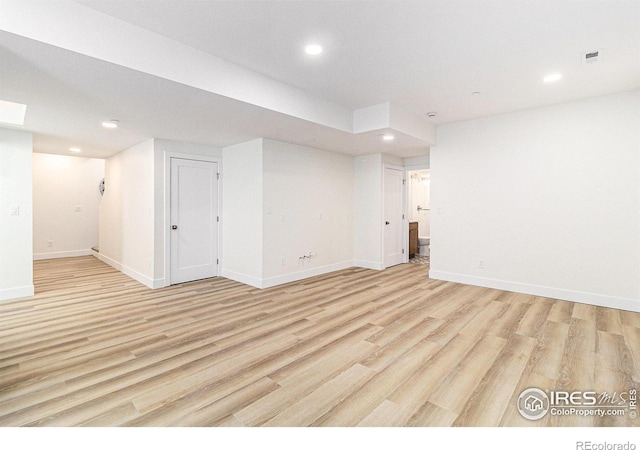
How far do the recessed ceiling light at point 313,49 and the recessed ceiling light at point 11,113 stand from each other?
152 inches

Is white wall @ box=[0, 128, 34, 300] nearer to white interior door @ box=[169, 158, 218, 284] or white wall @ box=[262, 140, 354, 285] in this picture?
white interior door @ box=[169, 158, 218, 284]

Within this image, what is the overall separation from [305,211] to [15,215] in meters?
4.25

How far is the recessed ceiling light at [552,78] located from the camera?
327 cm

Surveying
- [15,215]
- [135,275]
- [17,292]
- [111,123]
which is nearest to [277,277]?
[135,275]

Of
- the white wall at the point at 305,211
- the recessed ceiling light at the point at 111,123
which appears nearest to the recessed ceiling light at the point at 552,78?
the white wall at the point at 305,211

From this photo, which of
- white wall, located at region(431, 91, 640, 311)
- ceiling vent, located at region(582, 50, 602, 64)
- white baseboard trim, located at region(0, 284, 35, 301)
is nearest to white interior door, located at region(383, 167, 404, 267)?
white wall, located at region(431, 91, 640, 311)

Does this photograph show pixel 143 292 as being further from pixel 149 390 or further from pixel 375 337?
pixel 375 337

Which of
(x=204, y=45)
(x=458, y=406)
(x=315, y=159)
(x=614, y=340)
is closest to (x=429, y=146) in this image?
(x=315, y=159)

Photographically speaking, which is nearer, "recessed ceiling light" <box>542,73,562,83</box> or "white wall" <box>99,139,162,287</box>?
"recessed ceiling light" <box>542,73,562,83</box>

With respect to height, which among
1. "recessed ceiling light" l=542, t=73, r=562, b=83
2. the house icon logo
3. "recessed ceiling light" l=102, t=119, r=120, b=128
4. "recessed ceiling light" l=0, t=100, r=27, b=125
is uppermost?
"recessed ceiling light" l=542, t=73, r=562, b=83

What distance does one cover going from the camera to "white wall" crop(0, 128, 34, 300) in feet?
13.5

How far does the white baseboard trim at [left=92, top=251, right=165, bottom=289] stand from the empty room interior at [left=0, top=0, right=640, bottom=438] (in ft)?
0.20

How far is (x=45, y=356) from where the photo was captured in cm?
254

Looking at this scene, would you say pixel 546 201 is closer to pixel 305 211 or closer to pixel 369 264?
pixel 369 264
